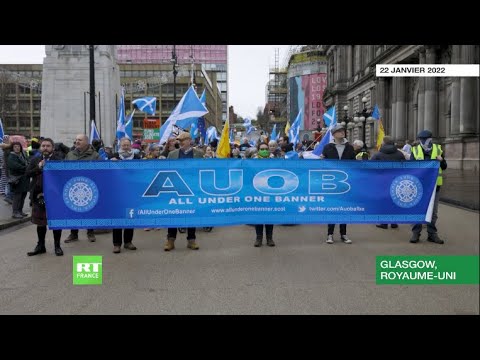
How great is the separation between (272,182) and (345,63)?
6754 cm

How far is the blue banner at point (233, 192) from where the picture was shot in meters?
6.81

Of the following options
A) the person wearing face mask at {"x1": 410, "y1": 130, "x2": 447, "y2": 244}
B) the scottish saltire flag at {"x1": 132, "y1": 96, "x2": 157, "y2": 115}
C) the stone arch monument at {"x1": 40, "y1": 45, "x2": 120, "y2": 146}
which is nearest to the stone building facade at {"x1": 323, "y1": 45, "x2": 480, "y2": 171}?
the person wearing face mask at {"x1": 410, "y1": 130, "x2": 447, "y2": 244}

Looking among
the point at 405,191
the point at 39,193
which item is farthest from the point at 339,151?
the point at 39,193

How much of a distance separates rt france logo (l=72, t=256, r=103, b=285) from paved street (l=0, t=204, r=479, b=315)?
0.15 meters

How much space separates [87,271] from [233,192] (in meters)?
2.36

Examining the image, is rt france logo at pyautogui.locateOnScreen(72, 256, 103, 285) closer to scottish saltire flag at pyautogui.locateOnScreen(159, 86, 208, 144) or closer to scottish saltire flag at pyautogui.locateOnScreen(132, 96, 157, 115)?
scottish saltire flag at pyautogui.locateOnScreen(159, 86, 208, 144)

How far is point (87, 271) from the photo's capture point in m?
5.83

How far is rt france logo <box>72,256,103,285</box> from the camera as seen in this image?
572cm

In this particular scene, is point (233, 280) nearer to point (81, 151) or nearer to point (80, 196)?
point (80, 196)

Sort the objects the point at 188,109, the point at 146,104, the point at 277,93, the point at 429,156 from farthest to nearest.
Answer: the point at 277,93, the point at 146,104, the point at 188,109, the point at 429,156

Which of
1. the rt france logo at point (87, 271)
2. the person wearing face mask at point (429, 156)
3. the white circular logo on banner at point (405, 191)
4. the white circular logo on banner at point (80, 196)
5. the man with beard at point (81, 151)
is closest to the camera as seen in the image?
the rt france logo at point (87, 271)

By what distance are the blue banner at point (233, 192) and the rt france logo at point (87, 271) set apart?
2.79 ft

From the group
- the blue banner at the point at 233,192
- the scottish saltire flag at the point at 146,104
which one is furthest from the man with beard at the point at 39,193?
the scottish saltire flag at the point at 146,104

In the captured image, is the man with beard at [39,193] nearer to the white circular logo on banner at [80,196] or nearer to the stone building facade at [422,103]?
the white circular logo on banner at [80,196]
